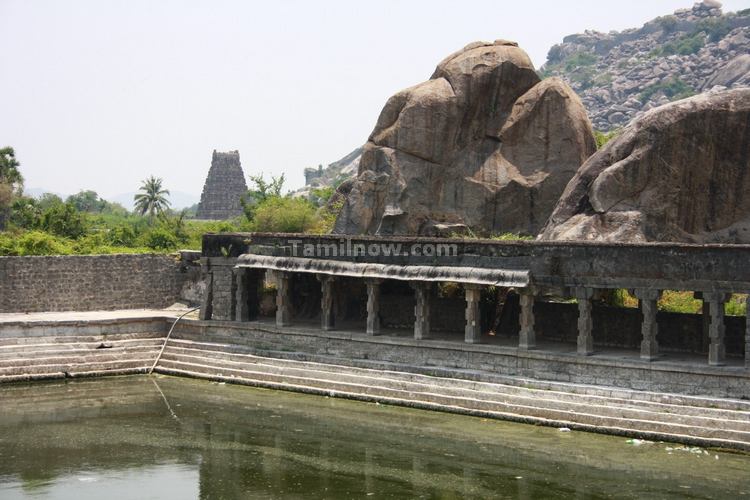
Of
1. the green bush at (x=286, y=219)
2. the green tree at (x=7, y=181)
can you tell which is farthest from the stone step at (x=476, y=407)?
the green tree at (x=7, y=181)

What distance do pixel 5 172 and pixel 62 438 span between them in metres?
41.5

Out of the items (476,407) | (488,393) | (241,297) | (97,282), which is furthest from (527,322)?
(97,282)

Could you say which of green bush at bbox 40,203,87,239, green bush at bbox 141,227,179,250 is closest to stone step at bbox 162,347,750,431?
green bush at bbox 141,227,179,250

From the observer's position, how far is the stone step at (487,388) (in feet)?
52.0

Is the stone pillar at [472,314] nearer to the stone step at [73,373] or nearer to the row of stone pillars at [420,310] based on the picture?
the row of stone pillars at [420,310]

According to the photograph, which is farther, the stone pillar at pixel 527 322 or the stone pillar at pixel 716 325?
the stone pillar at pixel 527 322

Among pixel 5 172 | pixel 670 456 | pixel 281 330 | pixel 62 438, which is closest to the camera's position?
pixel 670 456

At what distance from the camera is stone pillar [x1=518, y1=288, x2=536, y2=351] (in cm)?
1867

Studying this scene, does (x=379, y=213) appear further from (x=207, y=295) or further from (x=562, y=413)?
(x=562, y=413)

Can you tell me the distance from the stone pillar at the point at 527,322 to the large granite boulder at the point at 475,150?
6.75m

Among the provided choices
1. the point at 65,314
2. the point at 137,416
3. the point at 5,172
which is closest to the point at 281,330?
the point at 137,416

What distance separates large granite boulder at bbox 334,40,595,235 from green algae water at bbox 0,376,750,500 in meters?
8.24

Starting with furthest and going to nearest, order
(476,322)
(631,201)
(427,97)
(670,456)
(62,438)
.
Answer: (427,97) → (631,201) → (476,322) → (62,438) → (670,456)

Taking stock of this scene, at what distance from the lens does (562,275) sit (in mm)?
18266
